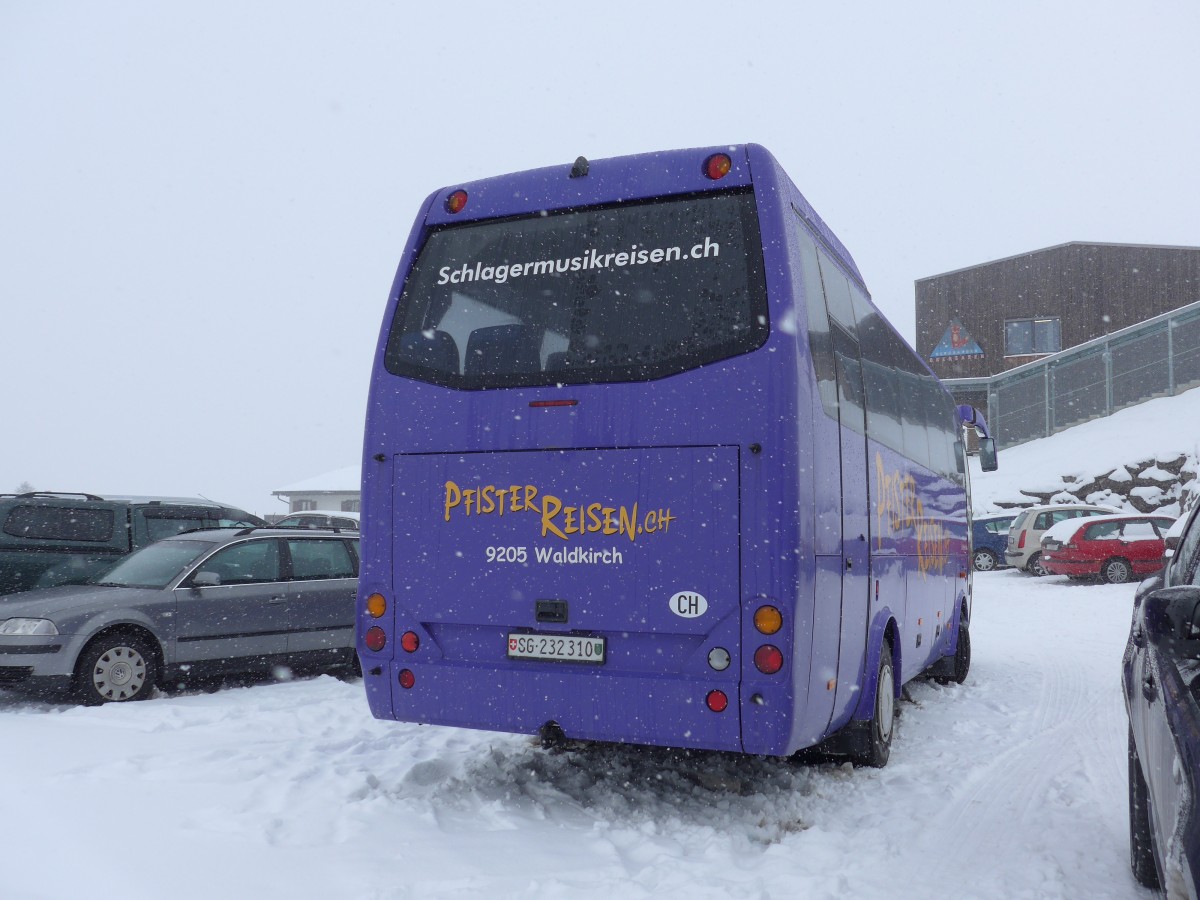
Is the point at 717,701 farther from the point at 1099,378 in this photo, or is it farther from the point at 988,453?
the point at 1099,378

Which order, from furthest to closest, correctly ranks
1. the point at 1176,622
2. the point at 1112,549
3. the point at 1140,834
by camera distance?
the point at 1112,549
the point at 1140,834
the point at 1176,622

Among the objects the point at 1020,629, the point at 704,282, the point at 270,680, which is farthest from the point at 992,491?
the point at 704,282

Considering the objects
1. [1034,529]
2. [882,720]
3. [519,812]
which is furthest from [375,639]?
[1034,529]

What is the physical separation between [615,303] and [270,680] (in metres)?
6.84

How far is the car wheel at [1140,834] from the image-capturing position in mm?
4176

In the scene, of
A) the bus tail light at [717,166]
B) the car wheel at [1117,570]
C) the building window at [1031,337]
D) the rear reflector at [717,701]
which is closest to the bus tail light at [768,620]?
the rear reflector at [717,701]

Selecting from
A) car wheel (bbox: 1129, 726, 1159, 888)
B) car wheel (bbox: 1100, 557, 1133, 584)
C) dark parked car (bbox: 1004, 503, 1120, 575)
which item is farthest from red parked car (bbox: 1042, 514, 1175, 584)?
car wheel (bbox: 1129, 726, 1159, 888)

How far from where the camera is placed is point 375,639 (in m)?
5.76

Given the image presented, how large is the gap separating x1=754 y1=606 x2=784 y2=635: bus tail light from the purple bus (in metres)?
0.02

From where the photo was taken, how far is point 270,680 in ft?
34.1

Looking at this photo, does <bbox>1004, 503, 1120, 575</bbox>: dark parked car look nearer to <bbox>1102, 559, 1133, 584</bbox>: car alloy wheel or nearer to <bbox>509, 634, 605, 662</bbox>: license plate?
<bbox>1102, 559, 1133, 584</bbox>: car alloy wheel

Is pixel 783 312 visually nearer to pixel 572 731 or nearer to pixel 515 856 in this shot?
pixel 572 731

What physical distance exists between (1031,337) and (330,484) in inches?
1800

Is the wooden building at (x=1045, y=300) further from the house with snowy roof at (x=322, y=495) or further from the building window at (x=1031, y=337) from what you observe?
the house with snowy roof at (x=322, y=495)
